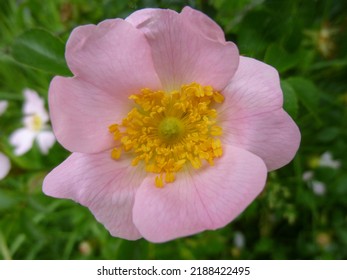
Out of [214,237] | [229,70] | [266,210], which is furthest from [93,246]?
[229,70]

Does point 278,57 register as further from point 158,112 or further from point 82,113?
point 82,113

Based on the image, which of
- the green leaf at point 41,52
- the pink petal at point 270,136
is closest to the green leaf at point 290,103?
the pink petal at point 270,136

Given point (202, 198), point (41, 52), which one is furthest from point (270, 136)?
point (41, 52)

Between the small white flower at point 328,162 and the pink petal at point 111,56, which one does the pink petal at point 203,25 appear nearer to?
the pink petal at point 111,56

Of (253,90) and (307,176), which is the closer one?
(253,90)

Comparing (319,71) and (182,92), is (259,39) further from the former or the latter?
(319,71)
